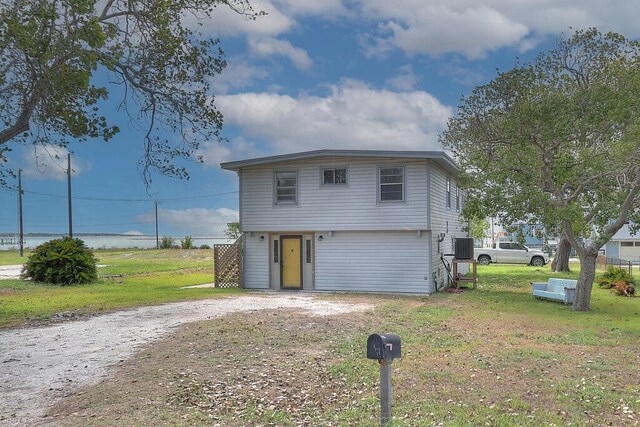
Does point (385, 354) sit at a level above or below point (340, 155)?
below

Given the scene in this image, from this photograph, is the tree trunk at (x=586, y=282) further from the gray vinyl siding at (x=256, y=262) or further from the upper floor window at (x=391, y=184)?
the gray vinyl siding at (x=256, y=262)

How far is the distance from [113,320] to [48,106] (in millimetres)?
5000

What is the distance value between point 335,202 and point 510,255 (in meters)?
22.3

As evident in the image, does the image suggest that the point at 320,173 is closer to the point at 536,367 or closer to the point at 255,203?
the point at 255,203

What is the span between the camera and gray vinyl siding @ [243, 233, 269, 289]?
771 inches

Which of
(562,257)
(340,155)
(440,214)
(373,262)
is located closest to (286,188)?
(340,155)

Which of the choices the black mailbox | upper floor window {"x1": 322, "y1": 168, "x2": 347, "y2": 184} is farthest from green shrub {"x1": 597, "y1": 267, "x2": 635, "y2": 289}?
the black mailbox

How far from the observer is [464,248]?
19.6 meters

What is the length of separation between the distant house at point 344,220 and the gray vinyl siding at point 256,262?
37mm

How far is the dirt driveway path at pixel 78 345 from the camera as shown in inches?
251

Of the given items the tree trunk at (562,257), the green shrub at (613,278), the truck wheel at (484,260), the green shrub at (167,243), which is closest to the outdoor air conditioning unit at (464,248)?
the green shrub at (613,278)

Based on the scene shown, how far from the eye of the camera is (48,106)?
1040cm

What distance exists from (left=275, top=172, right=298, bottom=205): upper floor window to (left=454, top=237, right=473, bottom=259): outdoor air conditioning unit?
6.17 m

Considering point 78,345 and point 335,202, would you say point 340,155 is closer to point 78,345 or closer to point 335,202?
point 335,202
